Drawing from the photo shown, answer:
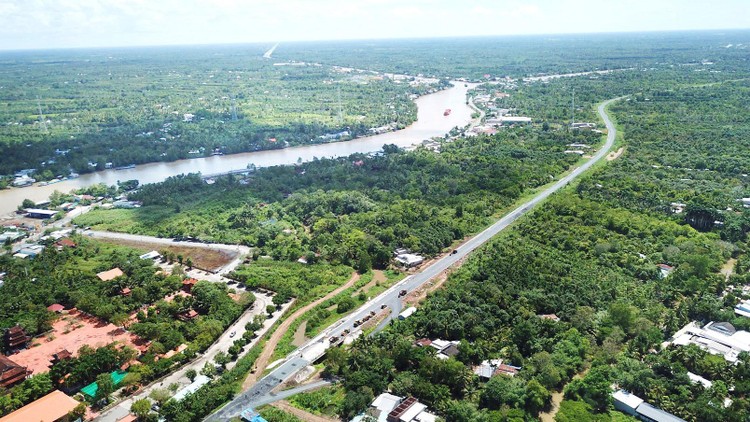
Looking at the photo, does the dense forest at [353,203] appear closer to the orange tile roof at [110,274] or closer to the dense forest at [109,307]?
the dense forest at [109,307]

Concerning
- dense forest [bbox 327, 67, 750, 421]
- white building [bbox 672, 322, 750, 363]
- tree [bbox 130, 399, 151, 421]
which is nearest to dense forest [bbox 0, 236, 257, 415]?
tree [bbox 130, 399, 151, 421]

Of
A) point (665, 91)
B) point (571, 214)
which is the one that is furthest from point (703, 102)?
point (571, 214)

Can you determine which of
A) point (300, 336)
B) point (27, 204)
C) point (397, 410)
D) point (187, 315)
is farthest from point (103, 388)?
point (27, 204)

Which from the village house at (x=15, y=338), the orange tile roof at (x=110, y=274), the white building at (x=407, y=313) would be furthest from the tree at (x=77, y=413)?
the white building at (x=407, y=313)

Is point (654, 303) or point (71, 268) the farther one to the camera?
point (71, 268)

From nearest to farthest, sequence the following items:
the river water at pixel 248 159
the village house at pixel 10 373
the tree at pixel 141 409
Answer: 1. the tree at pixel 141 409
2. the village house at pixel 10 373
3. the river water at pixel 248 159

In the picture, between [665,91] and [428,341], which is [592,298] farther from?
[665,91]
